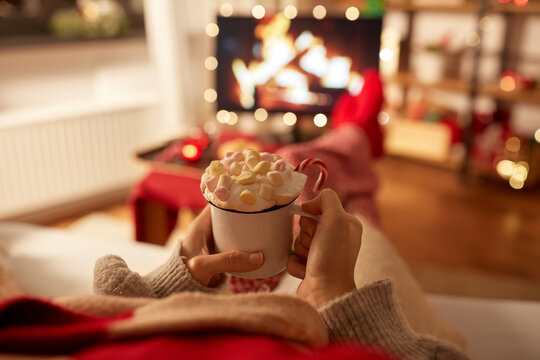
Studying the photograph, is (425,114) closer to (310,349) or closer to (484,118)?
(484,118)

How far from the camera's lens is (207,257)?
56cm

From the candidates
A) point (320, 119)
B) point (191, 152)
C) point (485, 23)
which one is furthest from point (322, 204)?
point (485, 23)

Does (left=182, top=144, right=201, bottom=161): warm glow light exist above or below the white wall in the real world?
below

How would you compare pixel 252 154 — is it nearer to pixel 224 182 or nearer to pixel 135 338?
pixel 224 182

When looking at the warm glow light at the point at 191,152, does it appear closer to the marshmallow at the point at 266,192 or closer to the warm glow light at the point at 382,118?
the warm glow light at the point at 382,118

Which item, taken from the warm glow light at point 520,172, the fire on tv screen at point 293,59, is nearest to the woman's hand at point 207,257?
the fire on tv screen at point 293,59

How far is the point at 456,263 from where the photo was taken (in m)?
2.07

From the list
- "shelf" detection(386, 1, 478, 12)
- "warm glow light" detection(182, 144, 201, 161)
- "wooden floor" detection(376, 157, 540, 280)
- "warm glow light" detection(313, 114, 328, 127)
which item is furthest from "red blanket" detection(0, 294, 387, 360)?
"shelf" detection(386, 1, 478, 12)

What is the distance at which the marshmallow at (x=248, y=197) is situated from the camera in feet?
1.63

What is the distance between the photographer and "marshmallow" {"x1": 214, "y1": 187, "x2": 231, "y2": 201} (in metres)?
0.50

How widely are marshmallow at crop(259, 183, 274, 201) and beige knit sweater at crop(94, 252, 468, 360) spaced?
13 cm

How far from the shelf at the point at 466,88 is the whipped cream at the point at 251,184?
8.39 ft

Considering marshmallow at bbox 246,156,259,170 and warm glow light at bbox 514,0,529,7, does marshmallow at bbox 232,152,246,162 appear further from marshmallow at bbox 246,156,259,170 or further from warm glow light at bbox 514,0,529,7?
warm glow light at bbox 514,0,529,7

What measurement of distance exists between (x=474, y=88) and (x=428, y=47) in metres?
0.39
